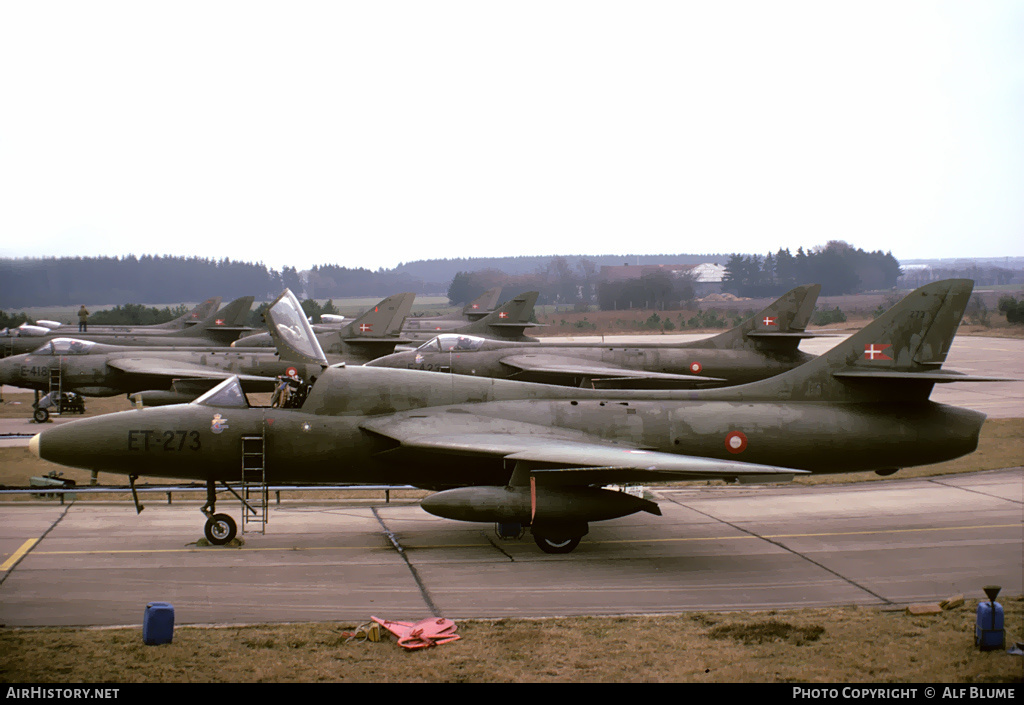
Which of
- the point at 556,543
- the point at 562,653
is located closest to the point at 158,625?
the point at 562,653

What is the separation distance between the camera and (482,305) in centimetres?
4962

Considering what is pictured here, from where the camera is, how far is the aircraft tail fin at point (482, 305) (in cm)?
4950

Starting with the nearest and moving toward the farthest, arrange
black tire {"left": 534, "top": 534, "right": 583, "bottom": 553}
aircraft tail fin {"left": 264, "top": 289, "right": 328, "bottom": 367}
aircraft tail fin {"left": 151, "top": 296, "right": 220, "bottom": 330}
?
1. black tire {"left": 534, "top": 534, "right": 583, "bottom": 553}
2. aircraft tail fin {"left": 264, "top": 289, "right": 328, "bottom": 367}
3. aircraft tail fin {"left": 151, "top": 296, "right": 220, "bottom": 330}

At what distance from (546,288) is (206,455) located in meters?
40.3

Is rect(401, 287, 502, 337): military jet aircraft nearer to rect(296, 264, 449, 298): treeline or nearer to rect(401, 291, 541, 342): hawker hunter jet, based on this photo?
rect(296, 264, 449, 298): treeline

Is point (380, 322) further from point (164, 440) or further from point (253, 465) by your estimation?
point (164, 440)

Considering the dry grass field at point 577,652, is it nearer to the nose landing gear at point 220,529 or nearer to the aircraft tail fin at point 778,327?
the nose landing gear at point 220,529

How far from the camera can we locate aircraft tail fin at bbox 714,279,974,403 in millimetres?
13250

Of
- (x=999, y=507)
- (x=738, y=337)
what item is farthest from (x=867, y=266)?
(x=999, y=507)

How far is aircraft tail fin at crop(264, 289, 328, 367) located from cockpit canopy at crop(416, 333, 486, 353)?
12612mm

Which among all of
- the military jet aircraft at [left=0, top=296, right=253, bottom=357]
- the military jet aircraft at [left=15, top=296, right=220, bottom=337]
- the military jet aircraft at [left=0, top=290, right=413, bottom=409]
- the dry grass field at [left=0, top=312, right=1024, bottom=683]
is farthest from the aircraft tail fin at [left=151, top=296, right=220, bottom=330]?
the dry grass field at [left=0, top=312, right=1024, bottom=683]

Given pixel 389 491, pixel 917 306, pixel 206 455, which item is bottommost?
pixel 389 491

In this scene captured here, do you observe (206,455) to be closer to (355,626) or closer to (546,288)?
(355,626)

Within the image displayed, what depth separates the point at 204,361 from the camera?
29906mm
